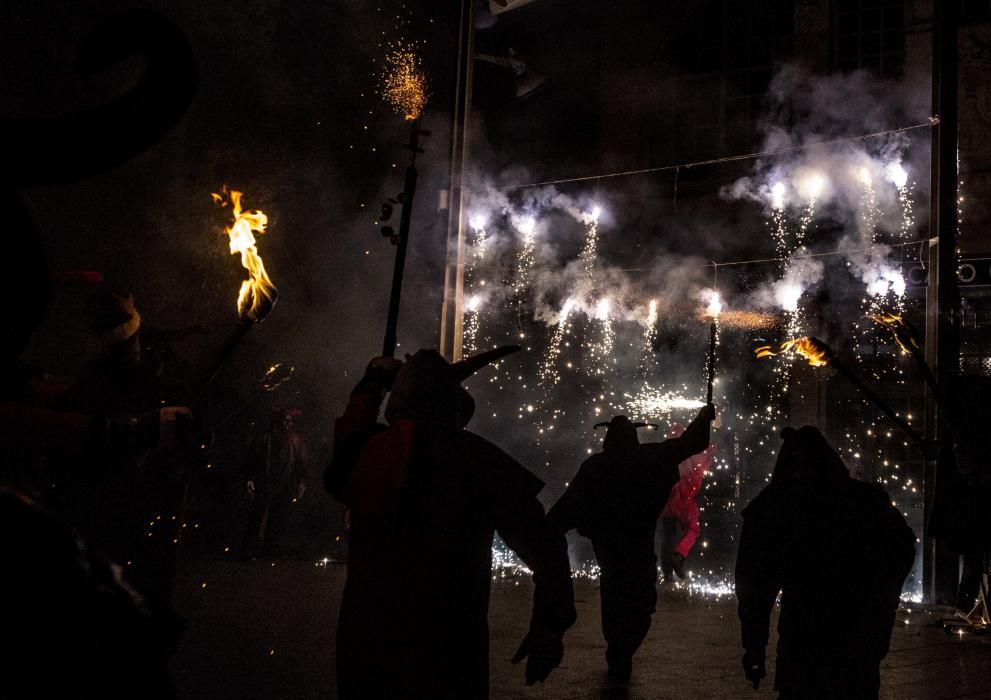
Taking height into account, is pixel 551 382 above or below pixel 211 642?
above

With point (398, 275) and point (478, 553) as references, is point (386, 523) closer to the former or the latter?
point (478, 553)

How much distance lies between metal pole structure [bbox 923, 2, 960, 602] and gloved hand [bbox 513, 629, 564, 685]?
25.8 ft

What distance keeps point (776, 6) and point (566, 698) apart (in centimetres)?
1856

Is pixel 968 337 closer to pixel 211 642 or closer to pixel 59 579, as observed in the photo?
pixel 211 642

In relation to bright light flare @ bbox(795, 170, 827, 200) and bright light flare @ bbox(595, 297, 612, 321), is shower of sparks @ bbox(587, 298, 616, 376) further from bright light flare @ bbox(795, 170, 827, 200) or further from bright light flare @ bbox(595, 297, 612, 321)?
bright light flare @ bbox(795, 170, 827, 200)

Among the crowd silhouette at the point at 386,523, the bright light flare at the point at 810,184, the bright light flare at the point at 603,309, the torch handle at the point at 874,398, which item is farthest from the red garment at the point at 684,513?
the bright light flare at the point at 810,184

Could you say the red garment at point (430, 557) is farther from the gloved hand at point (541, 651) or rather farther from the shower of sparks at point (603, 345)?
the shower of sparks at point (603, 345)

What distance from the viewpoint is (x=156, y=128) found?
1151mm

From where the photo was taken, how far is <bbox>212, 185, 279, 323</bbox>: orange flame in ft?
13.2

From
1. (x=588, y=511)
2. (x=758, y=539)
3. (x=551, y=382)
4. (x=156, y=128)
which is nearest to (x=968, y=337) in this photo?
(x=551, y=382)

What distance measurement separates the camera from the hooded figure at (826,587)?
478 centimetres

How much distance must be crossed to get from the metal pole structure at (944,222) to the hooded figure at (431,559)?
792cm

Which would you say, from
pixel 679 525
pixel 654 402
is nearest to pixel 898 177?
pixel 654 402

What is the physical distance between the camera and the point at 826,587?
15.9ft
